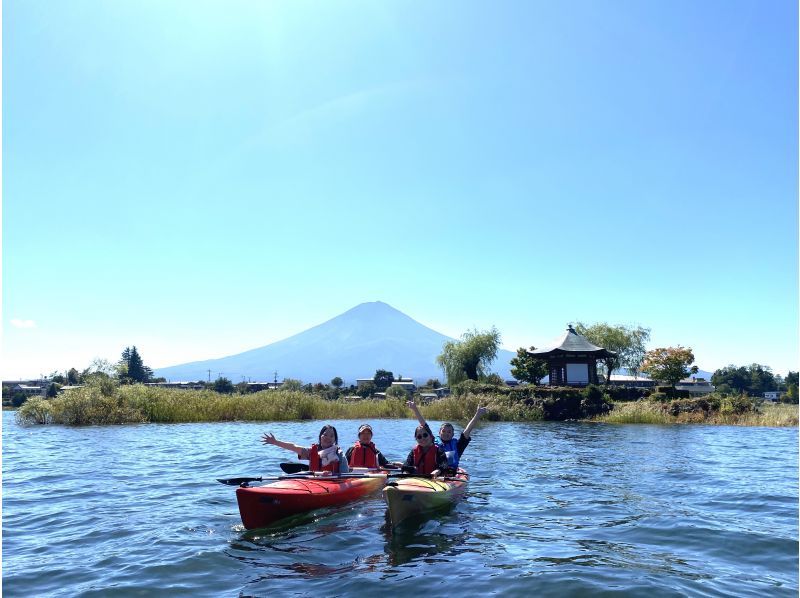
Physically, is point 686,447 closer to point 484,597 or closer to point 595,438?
point 595,438

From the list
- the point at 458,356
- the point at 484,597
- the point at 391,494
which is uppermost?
the point at 458,356

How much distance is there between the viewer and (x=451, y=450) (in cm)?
1294

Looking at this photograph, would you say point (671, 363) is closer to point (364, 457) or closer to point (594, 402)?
point (594, 402)

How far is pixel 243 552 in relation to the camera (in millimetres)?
8688

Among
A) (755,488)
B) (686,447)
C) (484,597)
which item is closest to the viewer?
(484,597)

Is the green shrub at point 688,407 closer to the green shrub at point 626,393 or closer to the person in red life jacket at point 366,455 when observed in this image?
the green shrub at point 626,393

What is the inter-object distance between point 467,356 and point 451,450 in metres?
43.1

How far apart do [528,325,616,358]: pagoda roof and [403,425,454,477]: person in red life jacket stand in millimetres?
37505

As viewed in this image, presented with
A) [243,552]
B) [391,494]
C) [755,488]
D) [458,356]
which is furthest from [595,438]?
[458,356]

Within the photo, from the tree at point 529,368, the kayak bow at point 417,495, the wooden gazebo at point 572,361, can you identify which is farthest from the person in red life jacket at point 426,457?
the tree at point 529,368

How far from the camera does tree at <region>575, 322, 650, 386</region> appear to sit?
2400 inches

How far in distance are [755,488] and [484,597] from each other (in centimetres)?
1064

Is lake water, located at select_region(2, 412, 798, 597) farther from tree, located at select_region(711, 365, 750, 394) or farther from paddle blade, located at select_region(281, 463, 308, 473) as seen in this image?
tree, located at select_region(711, 365, 750, 394)

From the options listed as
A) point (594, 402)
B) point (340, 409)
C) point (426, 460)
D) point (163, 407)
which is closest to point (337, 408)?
point (340, 409)
